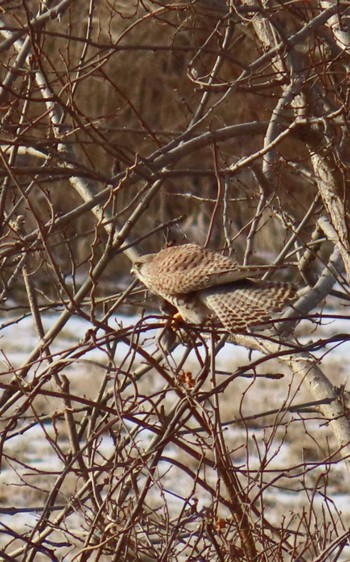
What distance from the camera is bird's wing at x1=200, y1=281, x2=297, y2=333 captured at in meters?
3.13

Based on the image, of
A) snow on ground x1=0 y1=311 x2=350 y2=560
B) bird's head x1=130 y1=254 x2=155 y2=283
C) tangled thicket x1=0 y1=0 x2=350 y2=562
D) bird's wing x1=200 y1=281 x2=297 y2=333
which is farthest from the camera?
snow on ground x1=0 y1=311 x2=350 y2=560

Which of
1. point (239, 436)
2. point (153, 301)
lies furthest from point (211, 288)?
point (239, 436)

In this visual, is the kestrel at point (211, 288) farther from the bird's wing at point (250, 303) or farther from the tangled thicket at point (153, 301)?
the tangled thicket at point (153, 301)

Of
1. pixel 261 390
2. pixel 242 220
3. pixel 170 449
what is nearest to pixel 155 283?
pixel 170 449

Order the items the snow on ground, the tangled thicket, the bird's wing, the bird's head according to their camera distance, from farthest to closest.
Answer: the snow on ground → the bird's head → the bird's wing → the tangled thicket

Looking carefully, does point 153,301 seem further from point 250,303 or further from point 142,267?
point 250,303

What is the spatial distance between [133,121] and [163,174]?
299 inches

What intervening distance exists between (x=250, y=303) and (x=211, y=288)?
0.38 metres

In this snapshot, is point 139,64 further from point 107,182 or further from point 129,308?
point 107,182

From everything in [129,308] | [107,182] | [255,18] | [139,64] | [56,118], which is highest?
[139,64]

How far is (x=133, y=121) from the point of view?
34.0 feet

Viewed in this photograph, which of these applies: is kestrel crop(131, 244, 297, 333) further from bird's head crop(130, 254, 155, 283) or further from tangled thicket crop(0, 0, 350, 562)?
tangled thicket crop(0, 0, 350, 562)

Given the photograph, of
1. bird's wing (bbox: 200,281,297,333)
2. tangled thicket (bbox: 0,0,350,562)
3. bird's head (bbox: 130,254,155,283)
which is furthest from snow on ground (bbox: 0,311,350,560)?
bird's wing (bbox: 200,281,297,333)

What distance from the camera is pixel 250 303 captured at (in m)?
3.26
